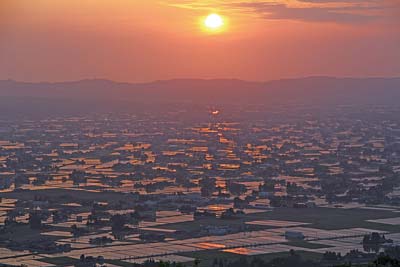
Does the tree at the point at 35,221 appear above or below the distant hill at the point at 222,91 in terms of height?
below

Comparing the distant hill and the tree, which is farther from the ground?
the distant hill

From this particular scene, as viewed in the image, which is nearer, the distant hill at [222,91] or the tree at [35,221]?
the tree at [35,221]

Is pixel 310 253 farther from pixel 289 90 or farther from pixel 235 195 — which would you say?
pixel 289 90

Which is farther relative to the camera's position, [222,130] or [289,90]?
[289,90]

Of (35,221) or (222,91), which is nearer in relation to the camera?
(35,221)

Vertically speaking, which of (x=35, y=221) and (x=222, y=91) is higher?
(x=222, y=91)


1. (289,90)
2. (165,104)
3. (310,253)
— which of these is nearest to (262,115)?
(165,104)

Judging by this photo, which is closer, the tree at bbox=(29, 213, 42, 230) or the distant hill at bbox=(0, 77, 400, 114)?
the tree at bbox=(29, 213, 42, 230)

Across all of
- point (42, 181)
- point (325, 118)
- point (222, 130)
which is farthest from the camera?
point (325, 118)
